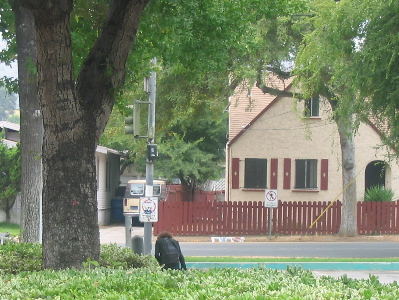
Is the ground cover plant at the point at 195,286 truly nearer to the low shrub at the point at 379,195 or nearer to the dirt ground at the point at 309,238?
the dirt ground at the point at 309,238

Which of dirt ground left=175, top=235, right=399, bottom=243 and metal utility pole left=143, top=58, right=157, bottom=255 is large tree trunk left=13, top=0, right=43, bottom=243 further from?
dirt ground left=175, top=235, right=399, bottom=243

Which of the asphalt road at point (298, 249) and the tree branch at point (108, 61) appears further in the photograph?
the asphalt road at point (298, 249)

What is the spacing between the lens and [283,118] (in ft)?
106

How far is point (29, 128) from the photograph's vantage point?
12633 millimetres

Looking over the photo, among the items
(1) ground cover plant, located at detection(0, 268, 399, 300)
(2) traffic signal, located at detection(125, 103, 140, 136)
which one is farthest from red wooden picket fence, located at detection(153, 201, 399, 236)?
(1) ground cover plant, located at detection(0, 268, 399, 300)

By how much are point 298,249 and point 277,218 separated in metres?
5.75

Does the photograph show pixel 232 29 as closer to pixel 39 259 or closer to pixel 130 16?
pixel 130 16

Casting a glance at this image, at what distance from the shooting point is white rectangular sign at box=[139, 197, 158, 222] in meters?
18.4

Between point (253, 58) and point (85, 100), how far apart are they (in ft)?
51.0

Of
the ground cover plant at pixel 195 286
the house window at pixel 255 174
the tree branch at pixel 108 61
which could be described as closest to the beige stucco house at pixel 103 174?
the house window at pixel 255 174

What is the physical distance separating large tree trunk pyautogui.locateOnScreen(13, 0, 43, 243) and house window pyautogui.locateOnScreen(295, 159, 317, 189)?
21061 mm

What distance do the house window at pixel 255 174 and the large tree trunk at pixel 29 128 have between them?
66.8 ft

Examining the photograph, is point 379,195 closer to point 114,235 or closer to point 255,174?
point 255,174

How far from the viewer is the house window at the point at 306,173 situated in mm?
32500
